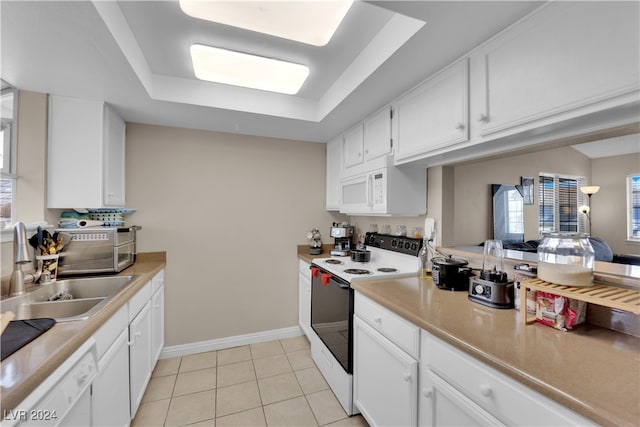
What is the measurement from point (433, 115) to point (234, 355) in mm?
2590

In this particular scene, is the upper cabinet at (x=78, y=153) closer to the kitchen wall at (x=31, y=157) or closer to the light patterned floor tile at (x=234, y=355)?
the kitchen wall at (x=31, y=157)

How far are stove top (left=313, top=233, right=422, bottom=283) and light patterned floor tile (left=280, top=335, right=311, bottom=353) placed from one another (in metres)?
0.96

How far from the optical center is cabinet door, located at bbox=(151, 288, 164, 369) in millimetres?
2045

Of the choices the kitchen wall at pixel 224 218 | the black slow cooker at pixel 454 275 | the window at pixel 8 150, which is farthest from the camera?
the kitchen wall at pixel 224 218

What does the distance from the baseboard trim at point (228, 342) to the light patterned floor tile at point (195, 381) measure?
31cm

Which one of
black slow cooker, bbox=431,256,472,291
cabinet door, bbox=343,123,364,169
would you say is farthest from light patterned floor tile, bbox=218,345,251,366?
cabinet door, bbox=343,123,364,169

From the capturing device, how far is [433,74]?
1530 millimetres

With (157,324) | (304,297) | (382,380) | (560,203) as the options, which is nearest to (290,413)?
(382,380)

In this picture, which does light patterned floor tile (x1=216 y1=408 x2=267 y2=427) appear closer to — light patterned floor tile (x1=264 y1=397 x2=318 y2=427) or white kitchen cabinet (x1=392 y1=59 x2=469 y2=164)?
light patterned floor tile (x1=264 y1=397 x2=318 y2=427)

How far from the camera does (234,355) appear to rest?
2492 millimetres

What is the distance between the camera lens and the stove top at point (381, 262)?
1.86 m

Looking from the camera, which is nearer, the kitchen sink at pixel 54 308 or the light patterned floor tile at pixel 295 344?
the kitchen sink at pixel 54 308

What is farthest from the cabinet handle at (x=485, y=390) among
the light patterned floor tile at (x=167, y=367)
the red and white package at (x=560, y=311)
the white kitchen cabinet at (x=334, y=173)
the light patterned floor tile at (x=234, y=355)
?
the light patterned floor tile at (x=167, y=367)

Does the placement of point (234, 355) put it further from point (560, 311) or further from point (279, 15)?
point (279, 15)
